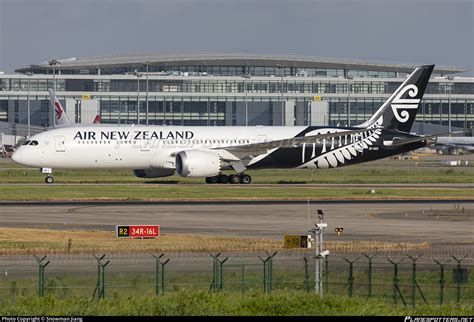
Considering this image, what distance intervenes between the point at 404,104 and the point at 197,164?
1982 centimetres

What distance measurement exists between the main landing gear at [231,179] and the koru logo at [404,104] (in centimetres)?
1457

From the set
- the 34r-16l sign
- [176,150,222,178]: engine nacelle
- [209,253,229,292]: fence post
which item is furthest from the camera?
[176,150,222,178]: engine nacelle

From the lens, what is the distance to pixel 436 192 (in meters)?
78.0

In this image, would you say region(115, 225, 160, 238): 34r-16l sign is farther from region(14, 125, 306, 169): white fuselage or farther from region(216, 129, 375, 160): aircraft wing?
region(216, 129, 375, 160): aircraft wing

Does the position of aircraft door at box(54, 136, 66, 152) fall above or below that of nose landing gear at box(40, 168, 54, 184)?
above

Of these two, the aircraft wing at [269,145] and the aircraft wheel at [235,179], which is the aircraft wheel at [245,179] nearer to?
the aircraft wheel at [235,179]

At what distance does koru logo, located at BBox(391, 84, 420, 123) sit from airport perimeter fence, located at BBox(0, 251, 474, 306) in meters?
55.0

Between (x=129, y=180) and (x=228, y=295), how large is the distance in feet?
198

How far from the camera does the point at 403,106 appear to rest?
93.8 metres

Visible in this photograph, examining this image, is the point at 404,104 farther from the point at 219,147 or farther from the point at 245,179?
the point at 219,147

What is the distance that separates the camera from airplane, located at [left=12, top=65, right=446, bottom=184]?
3418 inches

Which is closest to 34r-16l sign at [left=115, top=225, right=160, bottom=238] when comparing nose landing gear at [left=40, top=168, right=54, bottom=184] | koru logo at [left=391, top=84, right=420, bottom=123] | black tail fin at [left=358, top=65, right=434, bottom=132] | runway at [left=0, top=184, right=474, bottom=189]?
runway at [left=0, top=184, right=474, bottom=189]

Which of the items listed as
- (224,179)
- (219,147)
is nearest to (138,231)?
(224,179)

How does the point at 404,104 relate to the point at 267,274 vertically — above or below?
above
